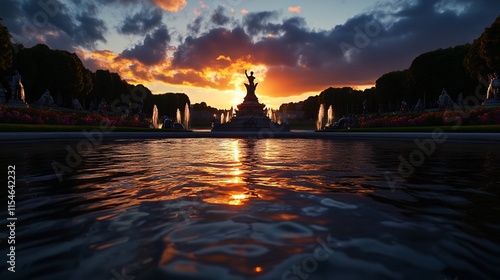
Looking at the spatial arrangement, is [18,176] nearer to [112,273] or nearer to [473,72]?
[112,273]

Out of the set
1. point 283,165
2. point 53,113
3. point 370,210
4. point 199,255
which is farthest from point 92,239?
point 53,113

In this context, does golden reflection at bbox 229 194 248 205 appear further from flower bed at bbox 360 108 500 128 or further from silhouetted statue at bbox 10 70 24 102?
silhouetted statue at bbox 10 70 24 102

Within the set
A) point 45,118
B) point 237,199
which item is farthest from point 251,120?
point 237,199

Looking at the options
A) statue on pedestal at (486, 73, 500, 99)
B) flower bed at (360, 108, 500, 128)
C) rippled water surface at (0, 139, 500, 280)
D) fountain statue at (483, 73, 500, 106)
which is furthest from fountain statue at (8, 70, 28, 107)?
statue on pedestal at (486, 73, 500, 99)

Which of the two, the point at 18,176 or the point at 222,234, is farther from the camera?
the point at 18,176

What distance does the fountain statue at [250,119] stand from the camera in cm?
4344

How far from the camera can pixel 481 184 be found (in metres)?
6.40

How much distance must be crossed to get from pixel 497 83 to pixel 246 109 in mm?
33340

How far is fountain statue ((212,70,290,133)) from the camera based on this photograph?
143ft

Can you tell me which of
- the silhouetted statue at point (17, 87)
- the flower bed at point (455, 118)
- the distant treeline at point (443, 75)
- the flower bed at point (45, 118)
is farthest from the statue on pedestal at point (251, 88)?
the silhouetted statue at point (17, 87)

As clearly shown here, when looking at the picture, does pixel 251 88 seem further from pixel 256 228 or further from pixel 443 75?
pixel 256 228

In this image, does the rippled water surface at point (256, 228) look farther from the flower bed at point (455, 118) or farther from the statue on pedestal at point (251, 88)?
the statue on pedestal at point (251, 88)

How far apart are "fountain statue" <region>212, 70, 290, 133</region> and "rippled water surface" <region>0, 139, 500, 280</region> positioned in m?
35.2

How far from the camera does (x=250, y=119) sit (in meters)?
43.9
